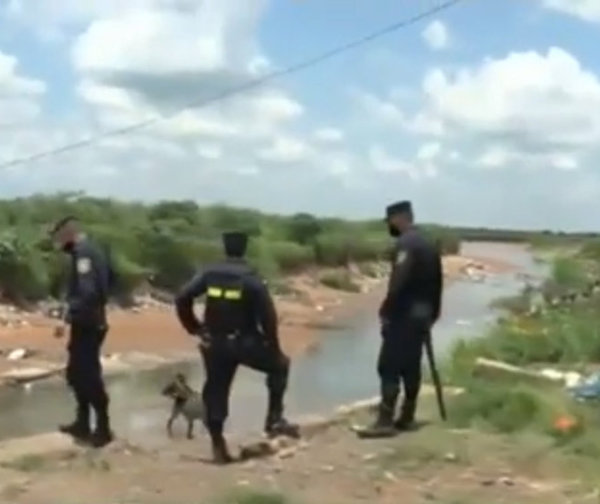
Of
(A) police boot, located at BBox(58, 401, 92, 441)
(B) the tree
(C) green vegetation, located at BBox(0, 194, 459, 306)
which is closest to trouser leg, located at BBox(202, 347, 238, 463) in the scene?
(A) police boot, located at BBox(58, 401, 92, 441)

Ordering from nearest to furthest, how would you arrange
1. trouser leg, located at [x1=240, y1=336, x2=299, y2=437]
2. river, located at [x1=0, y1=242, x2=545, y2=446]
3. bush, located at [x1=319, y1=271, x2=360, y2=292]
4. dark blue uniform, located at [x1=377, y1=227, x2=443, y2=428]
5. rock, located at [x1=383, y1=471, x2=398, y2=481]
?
rock, located at [x1=383, y1=471, x2=398, y2=481]
trouser leg, located at [x1=240, y1=336, x2=299, y2=437]
dark blue uniform, located at [x1=377, y1=227, x2=443, y2=428]
river, located at [x1=0, y1=242, x2=545, y2=446]
bush, located at [x1=319, y1=271, x2=360, y2=292]

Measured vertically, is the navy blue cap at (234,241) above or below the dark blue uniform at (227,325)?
above

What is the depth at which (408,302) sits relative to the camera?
1088cm

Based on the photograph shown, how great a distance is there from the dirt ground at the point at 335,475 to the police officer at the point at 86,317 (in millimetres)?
394

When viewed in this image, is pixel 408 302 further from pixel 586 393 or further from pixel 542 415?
pixel 586 393

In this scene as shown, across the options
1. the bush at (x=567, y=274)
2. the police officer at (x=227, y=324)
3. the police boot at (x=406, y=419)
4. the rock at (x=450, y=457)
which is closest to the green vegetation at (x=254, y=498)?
the rock at (x=450, y=457)

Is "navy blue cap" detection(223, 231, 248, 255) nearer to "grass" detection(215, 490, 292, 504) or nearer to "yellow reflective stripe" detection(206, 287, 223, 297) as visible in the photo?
"yellow reflective stripe" detection(206, 287, 223, 297)

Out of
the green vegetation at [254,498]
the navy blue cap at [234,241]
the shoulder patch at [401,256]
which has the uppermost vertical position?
the navy blue cap at [234,241]

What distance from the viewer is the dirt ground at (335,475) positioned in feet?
28.7

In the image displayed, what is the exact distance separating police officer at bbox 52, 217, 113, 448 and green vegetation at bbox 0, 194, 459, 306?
5.14m

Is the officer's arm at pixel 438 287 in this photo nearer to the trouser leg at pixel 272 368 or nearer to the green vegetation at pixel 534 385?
the green vegetation at pixel 534 385

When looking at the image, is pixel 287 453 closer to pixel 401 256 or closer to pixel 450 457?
pixel 450 457

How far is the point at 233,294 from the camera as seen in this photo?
10.2m

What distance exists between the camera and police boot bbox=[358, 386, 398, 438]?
1104cm
